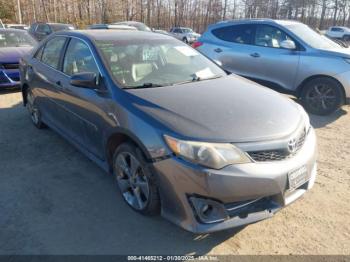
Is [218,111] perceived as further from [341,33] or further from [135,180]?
[341,33]

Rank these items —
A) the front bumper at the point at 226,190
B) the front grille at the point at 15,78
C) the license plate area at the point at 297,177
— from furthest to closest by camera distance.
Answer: the front grille at the point at 15,78 < the license plate area at the point at 297,177 < the front bumper at the point at 226,190

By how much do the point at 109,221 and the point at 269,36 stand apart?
5336mm

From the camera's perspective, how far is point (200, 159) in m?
2.42

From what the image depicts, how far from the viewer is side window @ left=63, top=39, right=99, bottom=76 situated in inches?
143

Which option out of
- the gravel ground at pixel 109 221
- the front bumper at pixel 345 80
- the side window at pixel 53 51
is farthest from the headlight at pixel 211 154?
the front bumper at pixel 345 80

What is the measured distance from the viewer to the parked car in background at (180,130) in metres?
2.45

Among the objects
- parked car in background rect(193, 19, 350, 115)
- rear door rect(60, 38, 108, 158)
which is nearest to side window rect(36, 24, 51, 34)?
parked car in background rect(193, 19, 350, 115)

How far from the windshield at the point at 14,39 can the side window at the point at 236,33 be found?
17.4 feet

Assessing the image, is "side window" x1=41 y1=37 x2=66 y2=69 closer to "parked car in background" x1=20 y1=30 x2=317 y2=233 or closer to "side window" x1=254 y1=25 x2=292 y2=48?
"parked car in background" x1=20 y1=30 x2=317 y2=233

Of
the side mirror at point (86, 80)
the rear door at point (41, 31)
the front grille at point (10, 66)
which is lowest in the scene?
the rear door at point (41, 31)

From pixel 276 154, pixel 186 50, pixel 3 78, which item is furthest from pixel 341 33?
pixel 276 154

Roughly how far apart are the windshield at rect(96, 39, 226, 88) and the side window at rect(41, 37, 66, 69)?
96 centimetres

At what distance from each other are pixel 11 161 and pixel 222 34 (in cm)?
525

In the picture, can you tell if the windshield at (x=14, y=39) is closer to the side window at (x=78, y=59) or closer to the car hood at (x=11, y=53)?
the car hood at (x=11, y=53)
